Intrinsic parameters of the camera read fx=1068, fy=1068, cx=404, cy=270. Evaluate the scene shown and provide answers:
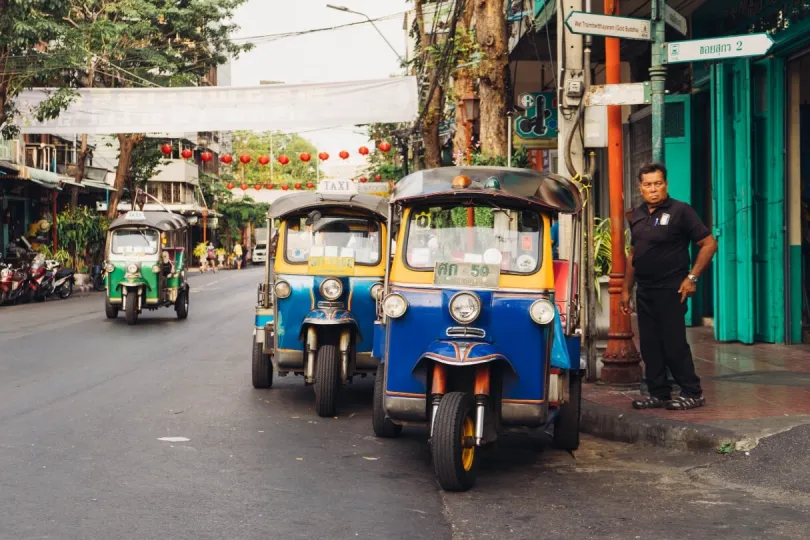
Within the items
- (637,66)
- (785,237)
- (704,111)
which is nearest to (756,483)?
(785,237)

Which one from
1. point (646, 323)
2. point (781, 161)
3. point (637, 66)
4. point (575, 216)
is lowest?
point (646, 323)

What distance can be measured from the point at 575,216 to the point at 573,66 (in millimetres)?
3141

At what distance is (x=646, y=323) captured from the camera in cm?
860

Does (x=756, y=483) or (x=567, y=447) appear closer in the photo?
(x=756, y=483)

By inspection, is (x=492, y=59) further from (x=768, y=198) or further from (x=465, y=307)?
(x=465, y=307)

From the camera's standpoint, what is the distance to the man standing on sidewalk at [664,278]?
826 cm

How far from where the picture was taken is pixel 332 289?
388 inches

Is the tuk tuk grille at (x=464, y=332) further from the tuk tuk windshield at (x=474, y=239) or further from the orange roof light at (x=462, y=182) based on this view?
the orange roof light at (x=462, y=182)

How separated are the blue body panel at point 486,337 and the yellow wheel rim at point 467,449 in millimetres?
425

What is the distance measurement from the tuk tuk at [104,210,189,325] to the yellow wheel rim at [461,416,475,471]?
14.2m

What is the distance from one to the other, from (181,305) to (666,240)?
14383 millimetres

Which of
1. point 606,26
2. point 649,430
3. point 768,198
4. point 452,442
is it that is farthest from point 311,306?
point 768,198

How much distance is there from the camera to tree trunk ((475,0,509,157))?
1609 centimetres

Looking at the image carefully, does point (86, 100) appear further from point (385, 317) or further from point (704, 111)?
point (385, 317)
